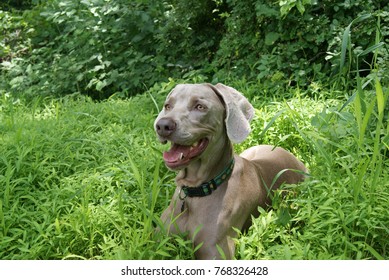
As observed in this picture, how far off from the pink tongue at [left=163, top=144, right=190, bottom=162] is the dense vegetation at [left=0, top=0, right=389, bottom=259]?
8 cm

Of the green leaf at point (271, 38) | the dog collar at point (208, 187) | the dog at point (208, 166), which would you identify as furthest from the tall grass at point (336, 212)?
the green leaf at point (271, 38)

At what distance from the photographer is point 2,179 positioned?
282 cm

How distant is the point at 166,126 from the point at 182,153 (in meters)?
0.16

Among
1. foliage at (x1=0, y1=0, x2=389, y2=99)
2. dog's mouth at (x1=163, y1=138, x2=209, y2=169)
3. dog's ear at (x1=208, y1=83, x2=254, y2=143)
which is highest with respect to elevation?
dog's ear at (x1=208, y1=83, x2=254, y2=143)

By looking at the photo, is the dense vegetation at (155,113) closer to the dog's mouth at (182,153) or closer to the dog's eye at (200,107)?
the dog's mouth at (182,153)

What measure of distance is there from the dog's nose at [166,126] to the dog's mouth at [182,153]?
0.11 m

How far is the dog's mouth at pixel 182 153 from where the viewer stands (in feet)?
7.30

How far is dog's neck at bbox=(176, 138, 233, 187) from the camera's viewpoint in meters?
2.38

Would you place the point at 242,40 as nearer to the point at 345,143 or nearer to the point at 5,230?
the point at 345,143

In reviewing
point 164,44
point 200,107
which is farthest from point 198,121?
point 164,44

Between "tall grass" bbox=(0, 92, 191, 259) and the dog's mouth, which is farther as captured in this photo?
"tall grass" bbox=(0, 92, 191, 259)

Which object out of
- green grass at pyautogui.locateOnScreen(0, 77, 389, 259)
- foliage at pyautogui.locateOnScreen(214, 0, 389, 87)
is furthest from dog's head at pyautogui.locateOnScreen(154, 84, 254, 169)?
foliage at pyautogui.locateOnScreen(214, 0, 389, 87)

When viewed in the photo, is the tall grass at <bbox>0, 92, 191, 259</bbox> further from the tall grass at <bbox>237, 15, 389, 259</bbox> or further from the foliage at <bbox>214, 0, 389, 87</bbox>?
the foliage at <bbox>214, 0, 389, 87</bbox>

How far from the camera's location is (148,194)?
277 centimetres
